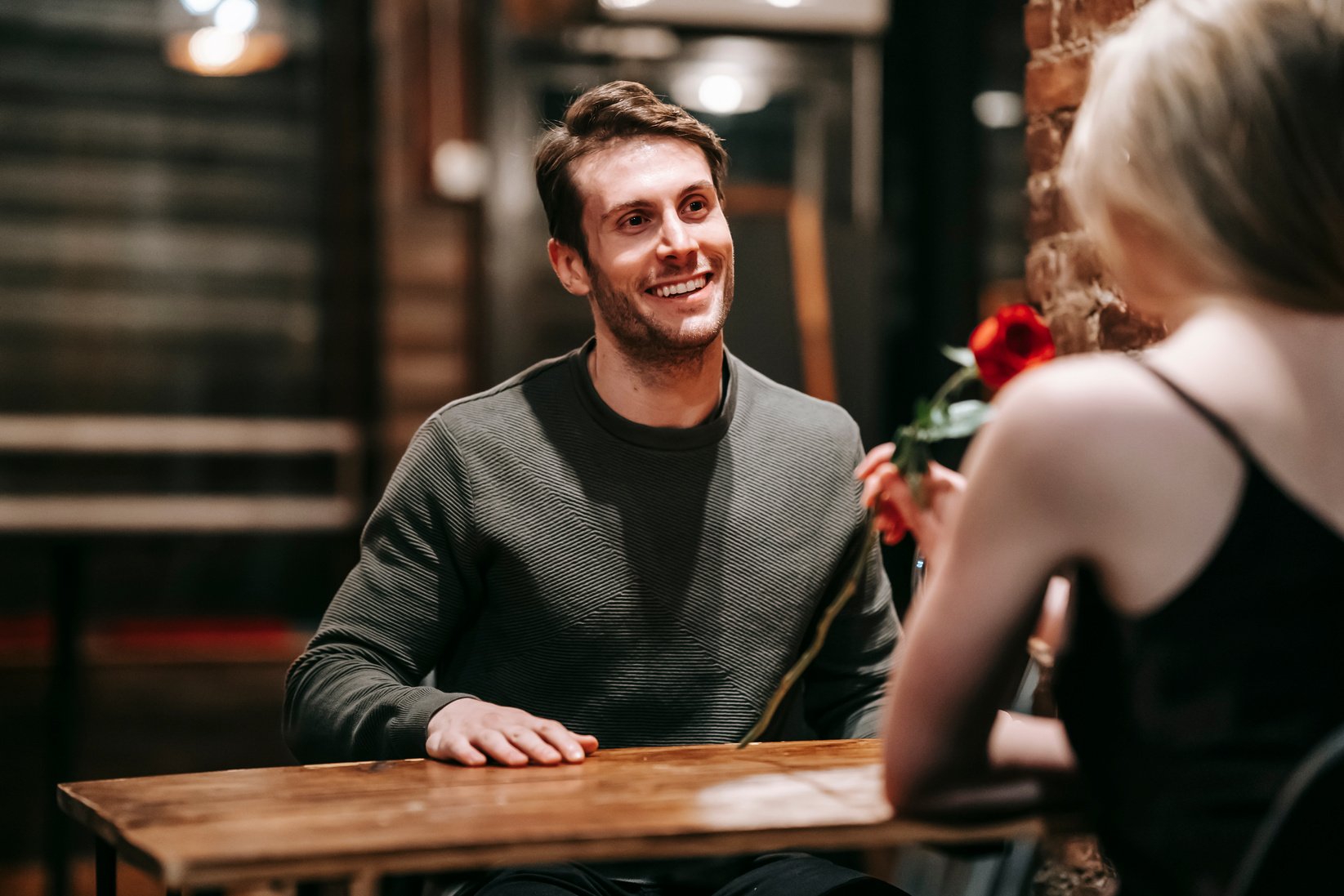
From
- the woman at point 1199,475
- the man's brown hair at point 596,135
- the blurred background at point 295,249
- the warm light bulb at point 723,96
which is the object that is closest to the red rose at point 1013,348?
the woman at point 1199,475

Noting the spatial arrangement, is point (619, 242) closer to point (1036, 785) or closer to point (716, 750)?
point (716, 750)

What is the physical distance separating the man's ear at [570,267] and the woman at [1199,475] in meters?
1.00

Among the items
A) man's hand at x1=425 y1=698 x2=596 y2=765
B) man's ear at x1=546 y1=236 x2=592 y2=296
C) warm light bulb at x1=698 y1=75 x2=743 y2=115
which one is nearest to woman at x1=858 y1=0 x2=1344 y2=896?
man's hand at x1=425 y1=698 x2=596 y2=765

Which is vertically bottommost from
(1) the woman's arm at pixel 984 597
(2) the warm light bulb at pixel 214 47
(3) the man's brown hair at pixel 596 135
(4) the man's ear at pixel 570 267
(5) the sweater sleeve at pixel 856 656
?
(5) the sweater sleeve at pixel 856 656

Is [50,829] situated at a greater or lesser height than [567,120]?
lesser

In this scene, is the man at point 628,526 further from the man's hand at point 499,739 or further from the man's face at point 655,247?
the man's hand at point 499,739

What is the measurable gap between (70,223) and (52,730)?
6.51ft

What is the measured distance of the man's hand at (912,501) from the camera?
1.33 meters

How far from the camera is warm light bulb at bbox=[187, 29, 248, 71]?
4582 mm

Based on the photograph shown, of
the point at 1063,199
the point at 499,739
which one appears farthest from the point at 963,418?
the point at 1063,199

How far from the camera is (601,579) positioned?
5.71 feet

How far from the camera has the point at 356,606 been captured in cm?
168

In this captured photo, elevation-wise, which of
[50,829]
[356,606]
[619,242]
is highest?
[619,242]

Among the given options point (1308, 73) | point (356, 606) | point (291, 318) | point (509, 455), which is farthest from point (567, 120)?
point (291, 318)
